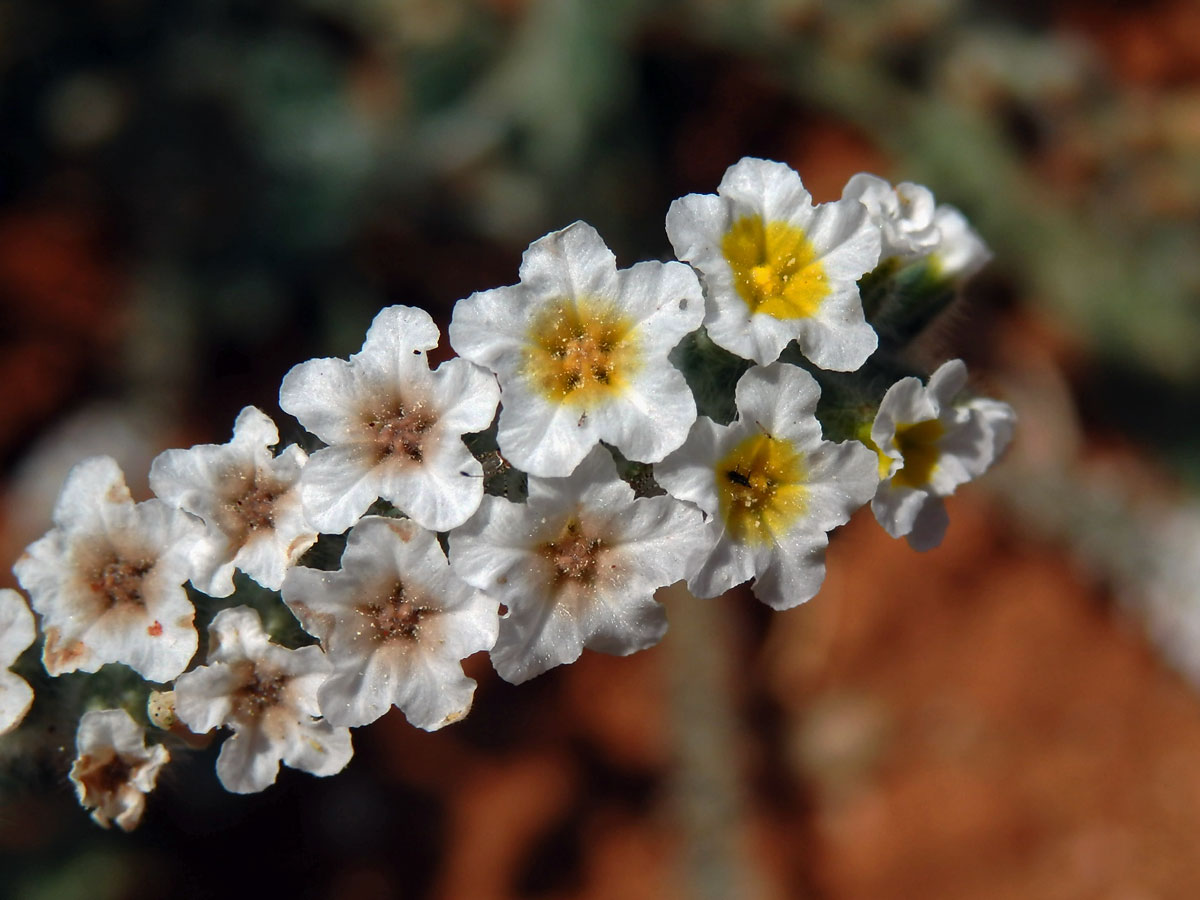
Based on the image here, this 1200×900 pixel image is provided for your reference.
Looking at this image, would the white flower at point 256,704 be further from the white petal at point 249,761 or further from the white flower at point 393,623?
the white flower at point 393,623

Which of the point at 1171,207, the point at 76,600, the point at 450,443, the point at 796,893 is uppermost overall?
the point at 450,443

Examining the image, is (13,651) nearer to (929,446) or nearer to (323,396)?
(323,396)

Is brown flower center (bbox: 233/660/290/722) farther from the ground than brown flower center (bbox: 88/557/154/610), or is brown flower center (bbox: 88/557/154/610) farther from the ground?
brown flower center (bbox: 88/557/154/610)

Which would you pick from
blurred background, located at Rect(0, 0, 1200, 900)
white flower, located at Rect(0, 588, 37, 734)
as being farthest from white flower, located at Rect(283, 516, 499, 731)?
blurred background, located at Rect(0, 0, 1200, 900)

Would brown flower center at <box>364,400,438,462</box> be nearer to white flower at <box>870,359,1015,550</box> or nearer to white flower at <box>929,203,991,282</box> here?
white flower at <box>870,359,1015,550</box>

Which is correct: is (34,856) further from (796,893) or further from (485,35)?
(485,35)

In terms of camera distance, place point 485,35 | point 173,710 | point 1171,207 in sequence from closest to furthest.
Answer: point 173,710 < point 485,35 < point 1171,207

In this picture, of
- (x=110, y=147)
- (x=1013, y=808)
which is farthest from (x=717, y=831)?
(x=110, y=147)
